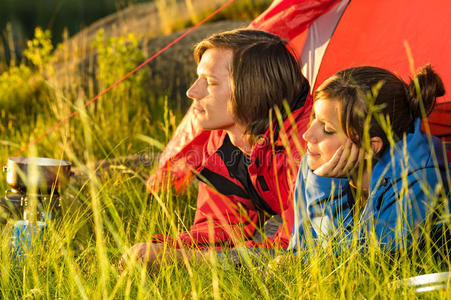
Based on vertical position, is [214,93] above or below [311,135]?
above

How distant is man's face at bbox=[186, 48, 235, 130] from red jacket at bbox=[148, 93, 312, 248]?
7.0 inches

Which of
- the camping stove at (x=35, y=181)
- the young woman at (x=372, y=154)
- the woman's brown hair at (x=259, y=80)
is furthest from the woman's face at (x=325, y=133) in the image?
the camping stove at (x=35, y=181)

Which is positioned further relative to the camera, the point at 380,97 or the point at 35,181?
the point at 35,181

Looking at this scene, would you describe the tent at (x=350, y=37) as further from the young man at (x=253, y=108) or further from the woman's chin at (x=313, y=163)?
the woman's chin at (x=313, y=163)

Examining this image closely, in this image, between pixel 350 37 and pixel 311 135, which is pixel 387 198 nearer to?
pixel 311 135

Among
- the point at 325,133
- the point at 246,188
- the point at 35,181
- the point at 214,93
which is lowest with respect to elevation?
the point at 246,188

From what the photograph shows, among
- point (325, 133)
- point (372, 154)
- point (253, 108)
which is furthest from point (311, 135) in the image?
point (253, 108)

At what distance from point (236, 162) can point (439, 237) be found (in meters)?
0.93

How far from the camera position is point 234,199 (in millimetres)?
2691

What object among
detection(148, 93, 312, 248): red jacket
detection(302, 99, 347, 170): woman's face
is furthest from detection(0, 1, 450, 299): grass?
detection(302, 99, 347, 170): woman's face

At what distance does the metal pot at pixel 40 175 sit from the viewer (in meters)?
2.74

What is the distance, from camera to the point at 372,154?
2.02 metres

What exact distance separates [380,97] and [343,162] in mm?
236

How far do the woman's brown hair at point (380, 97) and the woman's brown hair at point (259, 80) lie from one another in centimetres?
37
